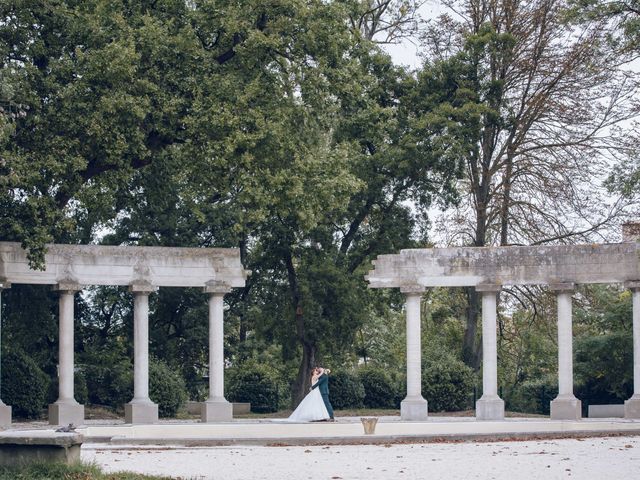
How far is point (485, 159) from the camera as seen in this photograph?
54.9 meters

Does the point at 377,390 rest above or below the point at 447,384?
below

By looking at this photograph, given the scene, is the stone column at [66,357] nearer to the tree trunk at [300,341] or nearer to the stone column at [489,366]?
the tree trunk at [300,341]

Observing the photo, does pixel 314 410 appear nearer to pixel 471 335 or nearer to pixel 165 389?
pixel 165 389

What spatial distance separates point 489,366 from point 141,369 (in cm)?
1217

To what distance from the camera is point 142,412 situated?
45094 millimetres

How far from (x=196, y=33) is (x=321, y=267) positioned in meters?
11.6

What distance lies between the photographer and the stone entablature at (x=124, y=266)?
44094 mm

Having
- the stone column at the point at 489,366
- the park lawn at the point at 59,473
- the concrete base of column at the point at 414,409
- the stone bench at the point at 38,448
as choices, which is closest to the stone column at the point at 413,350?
the concrete base of column at the point at 414,409

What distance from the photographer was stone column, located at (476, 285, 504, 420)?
150 feet

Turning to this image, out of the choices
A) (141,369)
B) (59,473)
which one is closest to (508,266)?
(141,369)

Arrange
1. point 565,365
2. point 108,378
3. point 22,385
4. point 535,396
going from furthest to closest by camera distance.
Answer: point 535,396
point 108,378
point 22,385
point 565,365

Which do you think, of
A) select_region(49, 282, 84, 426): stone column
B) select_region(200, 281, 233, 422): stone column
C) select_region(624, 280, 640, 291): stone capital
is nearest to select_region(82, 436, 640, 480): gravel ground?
select_region(49, 282, 84, 426): stone column

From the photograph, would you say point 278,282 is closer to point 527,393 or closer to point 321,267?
point 321,267

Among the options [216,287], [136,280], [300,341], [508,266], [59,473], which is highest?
[508,266]
